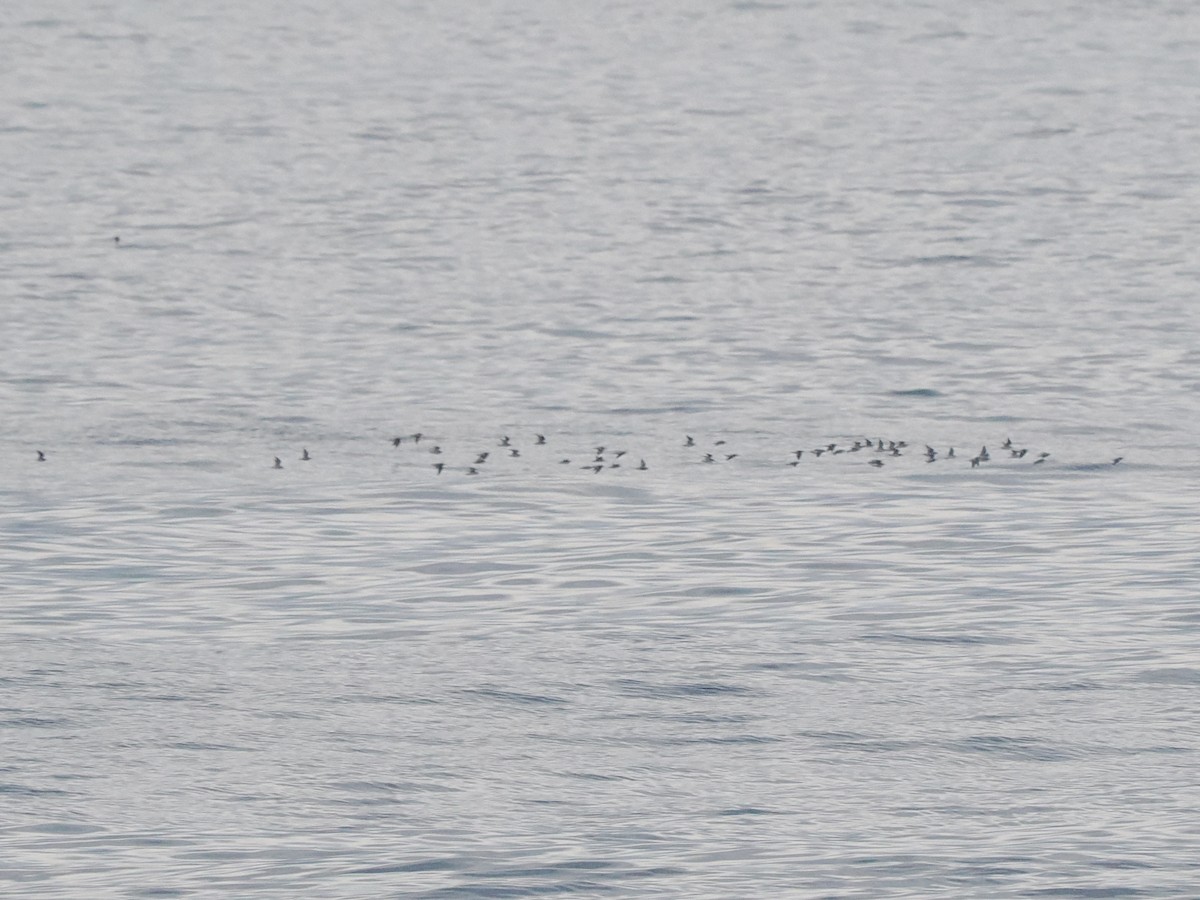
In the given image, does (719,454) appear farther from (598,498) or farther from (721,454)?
(598,498)

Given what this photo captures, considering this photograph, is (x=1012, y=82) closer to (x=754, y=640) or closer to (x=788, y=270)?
(x=788, y=270)

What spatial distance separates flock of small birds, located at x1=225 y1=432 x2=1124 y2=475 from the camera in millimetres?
25969

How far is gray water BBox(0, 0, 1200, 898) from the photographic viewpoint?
51.2ft

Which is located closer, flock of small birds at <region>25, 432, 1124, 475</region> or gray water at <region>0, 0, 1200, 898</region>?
gray water at <region>0, 0, 1200, 898</region>

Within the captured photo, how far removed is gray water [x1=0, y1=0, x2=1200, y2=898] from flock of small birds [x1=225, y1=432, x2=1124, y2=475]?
12 centimetres

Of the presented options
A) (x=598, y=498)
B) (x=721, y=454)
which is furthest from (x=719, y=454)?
(x=598, y=498)

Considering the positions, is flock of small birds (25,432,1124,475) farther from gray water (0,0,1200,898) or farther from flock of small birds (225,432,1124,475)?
gray water (0,0,1200,898)

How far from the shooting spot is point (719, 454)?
26672 mm

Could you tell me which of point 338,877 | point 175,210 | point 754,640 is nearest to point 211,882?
point 338,877

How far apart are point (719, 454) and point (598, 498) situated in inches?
97.1

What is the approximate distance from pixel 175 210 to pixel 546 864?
29650mm

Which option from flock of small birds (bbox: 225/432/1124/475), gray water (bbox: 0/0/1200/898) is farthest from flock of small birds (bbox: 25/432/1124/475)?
gray water (bbox: 0/0/1200/898)

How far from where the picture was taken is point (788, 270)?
127 feet

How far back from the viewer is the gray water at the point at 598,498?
614 inches
